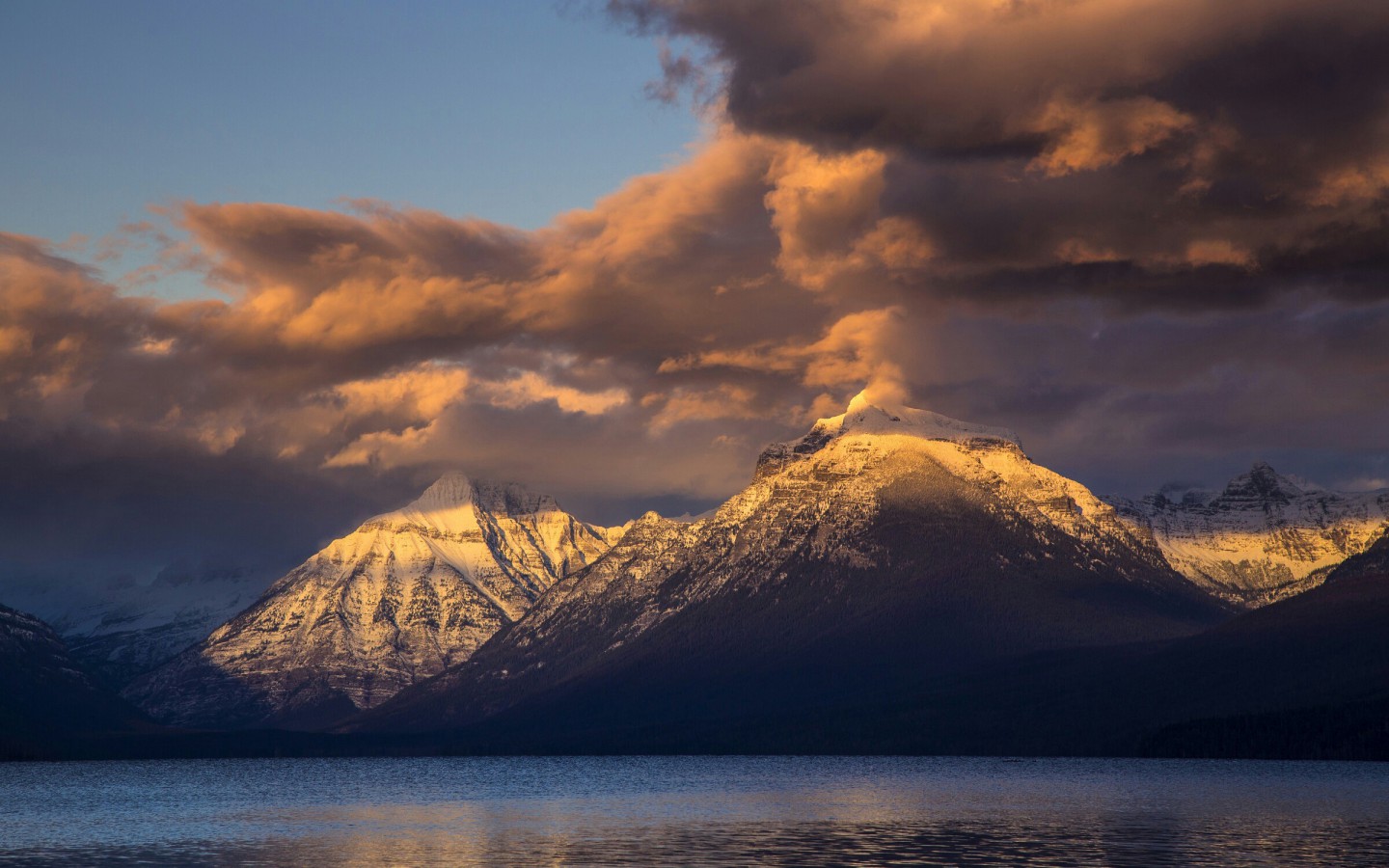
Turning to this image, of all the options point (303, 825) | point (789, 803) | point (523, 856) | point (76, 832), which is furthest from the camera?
point (789, 803)

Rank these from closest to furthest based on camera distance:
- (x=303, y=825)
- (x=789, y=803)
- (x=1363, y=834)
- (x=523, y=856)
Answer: (x=523, y=856) → (x=1363, y=834) → (x=303, y=825) → (x=789, y=803)

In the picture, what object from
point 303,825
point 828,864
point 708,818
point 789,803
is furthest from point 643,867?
point 789,803

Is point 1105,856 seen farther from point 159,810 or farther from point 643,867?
point 159,810

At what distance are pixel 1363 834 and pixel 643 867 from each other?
2500 inches

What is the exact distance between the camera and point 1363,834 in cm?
13388

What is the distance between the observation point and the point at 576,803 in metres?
195

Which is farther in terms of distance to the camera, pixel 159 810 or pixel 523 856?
pixel 159 810

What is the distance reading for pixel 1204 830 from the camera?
139 metres

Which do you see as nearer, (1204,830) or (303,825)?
(1204,830)

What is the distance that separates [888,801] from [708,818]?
34812mm

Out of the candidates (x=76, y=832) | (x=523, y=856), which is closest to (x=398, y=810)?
(x=76, y=832)

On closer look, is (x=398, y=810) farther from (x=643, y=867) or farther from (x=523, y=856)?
(x=643, y=867)

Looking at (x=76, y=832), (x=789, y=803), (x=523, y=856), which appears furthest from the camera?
(x=789, y=803)

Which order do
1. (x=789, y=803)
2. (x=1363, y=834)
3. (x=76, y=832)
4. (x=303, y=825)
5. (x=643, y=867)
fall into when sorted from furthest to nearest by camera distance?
(x=789, y=803), (x=303, y=825), (x=76, y=832), (x=1363, y=834), (x=643, y=867)
